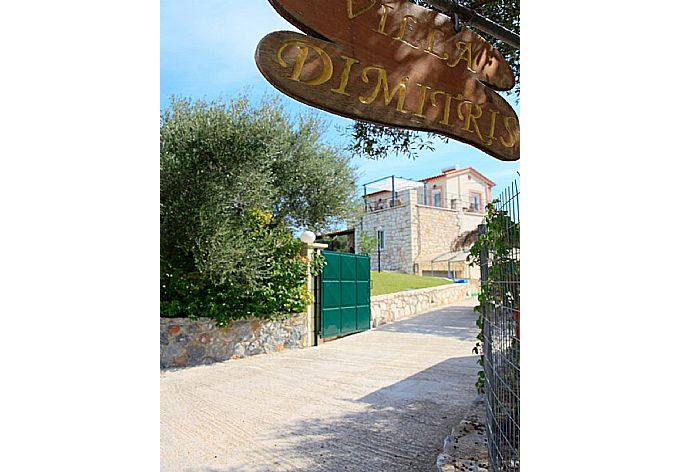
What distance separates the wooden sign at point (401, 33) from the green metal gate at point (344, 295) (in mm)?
7878

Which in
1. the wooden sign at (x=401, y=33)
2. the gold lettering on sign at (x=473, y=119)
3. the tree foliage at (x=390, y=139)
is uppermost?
the tree foliage at (x=390, y=139)

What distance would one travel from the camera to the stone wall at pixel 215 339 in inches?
295

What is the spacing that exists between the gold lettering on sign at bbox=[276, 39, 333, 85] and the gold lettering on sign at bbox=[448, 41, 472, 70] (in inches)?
18.1

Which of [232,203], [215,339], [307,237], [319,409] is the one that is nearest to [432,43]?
[319,409]

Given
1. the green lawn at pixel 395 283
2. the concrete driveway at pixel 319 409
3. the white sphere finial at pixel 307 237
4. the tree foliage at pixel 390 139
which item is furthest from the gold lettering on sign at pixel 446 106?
the green lawn at pixel 395 283

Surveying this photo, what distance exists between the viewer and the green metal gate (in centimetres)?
940

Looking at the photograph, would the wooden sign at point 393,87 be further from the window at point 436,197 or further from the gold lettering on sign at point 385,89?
the window at point 436,197

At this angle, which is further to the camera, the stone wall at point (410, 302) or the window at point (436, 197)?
the window at point (436, 197)

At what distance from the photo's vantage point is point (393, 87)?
49.8 inches

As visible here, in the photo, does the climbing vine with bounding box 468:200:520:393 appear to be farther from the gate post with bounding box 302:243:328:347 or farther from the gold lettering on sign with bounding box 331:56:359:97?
the gate post with bounding box 302:243:328:347

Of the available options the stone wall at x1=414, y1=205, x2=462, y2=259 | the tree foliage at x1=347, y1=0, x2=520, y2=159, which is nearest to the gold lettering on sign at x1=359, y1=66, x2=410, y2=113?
the tree foliage at x1=347, y1=0, x2=520, y2=159
